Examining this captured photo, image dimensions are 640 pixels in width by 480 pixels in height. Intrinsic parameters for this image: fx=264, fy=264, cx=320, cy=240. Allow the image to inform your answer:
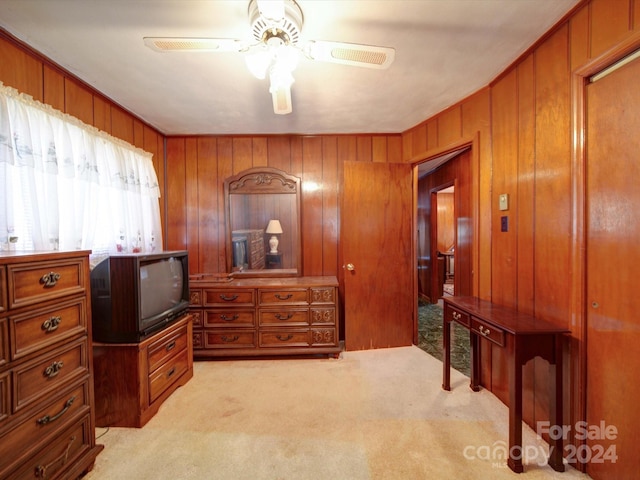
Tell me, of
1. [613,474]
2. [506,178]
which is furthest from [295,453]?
[506,178]

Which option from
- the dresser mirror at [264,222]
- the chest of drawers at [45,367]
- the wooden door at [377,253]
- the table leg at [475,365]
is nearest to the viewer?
the chest of drawers at [45,367]

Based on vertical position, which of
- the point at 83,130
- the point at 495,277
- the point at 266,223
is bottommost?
the point at 495,277

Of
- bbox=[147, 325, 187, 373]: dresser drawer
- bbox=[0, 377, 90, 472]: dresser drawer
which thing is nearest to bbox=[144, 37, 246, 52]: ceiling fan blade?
bbox=[0, 377, 90, 472]: dresser drawer

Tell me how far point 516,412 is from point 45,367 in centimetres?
232

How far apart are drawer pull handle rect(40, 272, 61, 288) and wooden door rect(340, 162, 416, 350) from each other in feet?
7.33

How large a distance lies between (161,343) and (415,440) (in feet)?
6.04

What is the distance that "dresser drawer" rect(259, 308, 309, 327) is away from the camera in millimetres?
2645

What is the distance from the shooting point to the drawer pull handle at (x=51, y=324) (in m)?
1.19

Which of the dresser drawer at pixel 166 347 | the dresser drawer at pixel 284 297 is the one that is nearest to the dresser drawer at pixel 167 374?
the dresser drawer at pixel 166 347

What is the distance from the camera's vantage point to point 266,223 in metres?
3.06

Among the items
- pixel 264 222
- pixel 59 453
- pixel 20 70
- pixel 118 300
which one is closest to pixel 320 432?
pixel 59 453

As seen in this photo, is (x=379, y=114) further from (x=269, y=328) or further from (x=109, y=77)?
(x=269, y=328)

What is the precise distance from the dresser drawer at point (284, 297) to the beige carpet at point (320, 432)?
637mm

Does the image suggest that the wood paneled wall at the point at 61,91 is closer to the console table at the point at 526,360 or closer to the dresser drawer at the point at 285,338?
the dresser drawer at the point at 285,338
